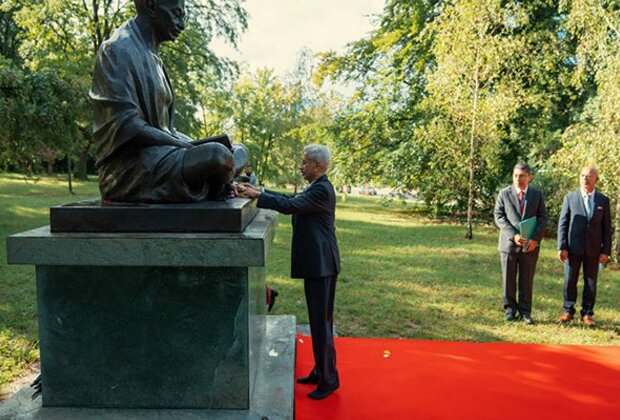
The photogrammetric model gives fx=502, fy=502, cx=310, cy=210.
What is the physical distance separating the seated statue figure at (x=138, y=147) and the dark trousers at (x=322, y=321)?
3.33 ft

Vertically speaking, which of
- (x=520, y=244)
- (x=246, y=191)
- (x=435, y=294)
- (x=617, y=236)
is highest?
(x=246, y=191)

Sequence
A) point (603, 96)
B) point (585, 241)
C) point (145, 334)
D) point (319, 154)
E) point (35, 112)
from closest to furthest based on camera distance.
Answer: point (145, 334)
point (319, 154)
point (585, 241)
point (603, 96)
point (35, 112)

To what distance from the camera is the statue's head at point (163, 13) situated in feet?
11.2

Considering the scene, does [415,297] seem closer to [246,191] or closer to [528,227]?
[528,227]

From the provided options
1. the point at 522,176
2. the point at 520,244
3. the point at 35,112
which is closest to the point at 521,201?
the point at 522,176

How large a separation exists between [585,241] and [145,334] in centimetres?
552

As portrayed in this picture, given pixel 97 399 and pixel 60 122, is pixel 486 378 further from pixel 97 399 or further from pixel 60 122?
pixel 60 122

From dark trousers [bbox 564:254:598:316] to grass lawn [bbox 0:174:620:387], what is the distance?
0.84ft

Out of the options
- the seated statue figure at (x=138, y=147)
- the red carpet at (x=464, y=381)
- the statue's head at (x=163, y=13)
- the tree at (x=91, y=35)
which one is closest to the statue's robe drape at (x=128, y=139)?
the seated statue figure at (x=138, y=147)

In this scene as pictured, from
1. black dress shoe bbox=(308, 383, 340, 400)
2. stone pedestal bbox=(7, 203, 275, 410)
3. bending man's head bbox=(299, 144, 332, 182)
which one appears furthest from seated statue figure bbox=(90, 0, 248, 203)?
black dress shoe bbox=(308, 383, 340, 400)

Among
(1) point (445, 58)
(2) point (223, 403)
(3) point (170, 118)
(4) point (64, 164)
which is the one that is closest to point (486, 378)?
(2) point (223, 403)

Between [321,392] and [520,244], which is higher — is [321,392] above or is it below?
below

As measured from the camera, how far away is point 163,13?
3.43 m

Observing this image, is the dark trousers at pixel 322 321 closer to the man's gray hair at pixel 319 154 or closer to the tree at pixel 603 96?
the man's gray hair at pixel 319 154
